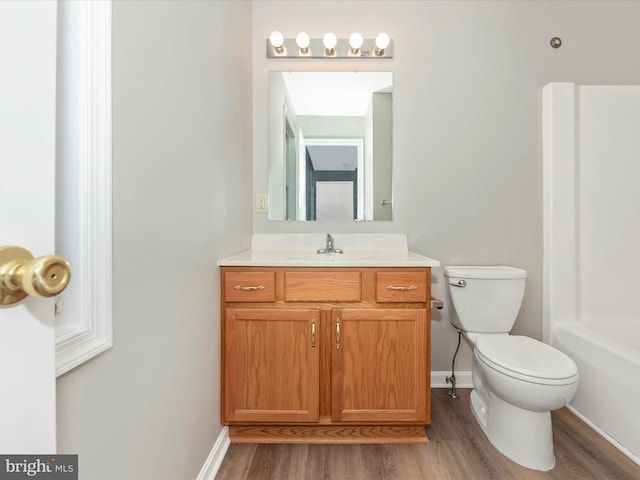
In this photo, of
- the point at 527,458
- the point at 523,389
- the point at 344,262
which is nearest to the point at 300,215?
the point at 344,262

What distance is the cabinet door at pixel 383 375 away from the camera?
4.61 ft

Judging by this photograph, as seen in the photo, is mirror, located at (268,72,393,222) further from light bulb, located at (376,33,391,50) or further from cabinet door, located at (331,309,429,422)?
cabinet door, located at (331,309,429,422)

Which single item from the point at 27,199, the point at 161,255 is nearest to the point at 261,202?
the point at 161,255

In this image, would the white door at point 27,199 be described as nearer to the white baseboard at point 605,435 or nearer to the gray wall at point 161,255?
the gray wall at point 161,255

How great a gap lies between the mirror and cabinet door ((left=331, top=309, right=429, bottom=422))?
0.84m

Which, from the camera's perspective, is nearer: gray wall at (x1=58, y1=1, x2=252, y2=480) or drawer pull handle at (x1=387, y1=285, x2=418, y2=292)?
gray wall at (x1=58, y1=1, x2=252, y2=480)

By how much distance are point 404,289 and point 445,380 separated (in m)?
0.94

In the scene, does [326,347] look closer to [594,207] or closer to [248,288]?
[248,288]

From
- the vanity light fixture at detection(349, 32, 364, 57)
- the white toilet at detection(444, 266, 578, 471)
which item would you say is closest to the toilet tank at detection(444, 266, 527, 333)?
the white toilet at detection(444, 266, 578, 471)

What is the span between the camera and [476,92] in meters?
1.96

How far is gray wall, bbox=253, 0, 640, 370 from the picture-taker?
6.37ft

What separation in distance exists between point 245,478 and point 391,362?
77cm

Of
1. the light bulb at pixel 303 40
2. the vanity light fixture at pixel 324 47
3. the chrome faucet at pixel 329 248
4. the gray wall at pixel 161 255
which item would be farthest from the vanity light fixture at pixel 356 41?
the chrome faucet at pixel 329 248

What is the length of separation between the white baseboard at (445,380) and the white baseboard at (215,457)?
49.8 inches
